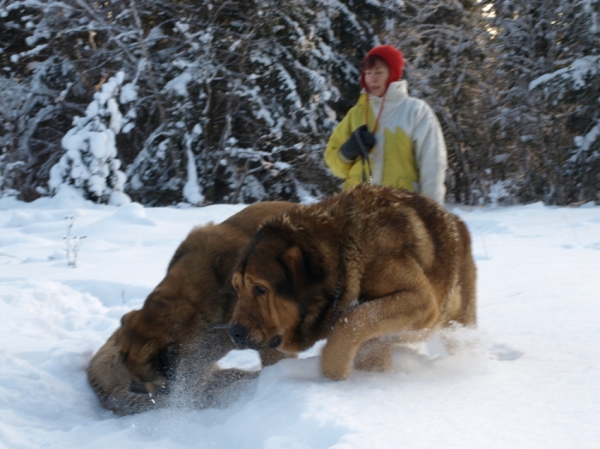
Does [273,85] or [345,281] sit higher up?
[273,85]

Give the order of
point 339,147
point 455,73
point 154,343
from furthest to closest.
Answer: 1. point 455,73
2. point 339,147
3. point 154,343

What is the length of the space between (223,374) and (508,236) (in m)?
6.07

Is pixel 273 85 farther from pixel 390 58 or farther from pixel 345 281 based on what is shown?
pixel 345 281

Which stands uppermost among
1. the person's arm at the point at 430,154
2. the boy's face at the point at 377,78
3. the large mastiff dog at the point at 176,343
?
the boy's face at the point at 377,78

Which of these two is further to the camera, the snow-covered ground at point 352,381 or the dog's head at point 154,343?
the dog's head at point 154,343

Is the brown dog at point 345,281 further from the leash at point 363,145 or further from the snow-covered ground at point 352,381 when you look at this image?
the leash at point 363,145

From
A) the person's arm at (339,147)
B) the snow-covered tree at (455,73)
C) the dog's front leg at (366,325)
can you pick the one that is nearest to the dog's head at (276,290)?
the dog's front leg at (366,325)

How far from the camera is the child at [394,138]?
4.70 metres

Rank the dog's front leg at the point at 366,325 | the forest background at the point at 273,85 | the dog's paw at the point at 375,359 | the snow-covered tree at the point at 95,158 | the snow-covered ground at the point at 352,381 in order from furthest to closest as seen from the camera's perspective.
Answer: the forest background at the point at 273,85, the snow-covered tree at the point at 95,158, the dog's paw at the point at 375,359, the dog's front leg at the point at 366,325, the snow-covered ground at the point at 352,381

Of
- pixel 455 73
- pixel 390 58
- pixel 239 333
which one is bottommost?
pixel 239 333

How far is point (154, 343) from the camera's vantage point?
363 centimetres

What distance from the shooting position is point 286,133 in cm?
1398

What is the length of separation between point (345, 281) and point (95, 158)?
9475 mm

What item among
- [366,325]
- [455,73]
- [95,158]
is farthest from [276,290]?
[455,73]
